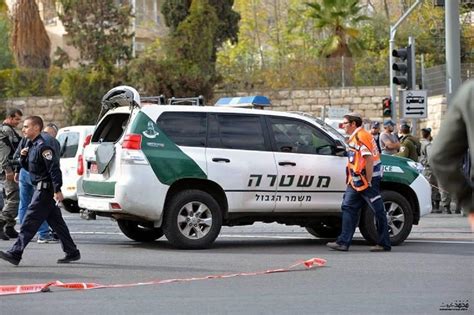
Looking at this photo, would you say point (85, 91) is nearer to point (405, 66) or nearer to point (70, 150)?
point (405, 66)

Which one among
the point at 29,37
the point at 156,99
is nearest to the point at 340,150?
the point at 156,99

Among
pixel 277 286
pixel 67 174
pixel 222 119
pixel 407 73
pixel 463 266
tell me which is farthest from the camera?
pixel 407 73

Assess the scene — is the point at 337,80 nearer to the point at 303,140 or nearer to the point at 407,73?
the point at 407,73

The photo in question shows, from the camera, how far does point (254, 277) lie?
1066 cm

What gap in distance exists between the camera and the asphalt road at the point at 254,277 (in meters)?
8.76

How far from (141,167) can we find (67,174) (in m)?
6.86

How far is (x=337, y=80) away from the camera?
40688 millimetres

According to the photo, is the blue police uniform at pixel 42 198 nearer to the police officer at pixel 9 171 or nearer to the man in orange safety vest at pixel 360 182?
the police officer at pixel 9 171

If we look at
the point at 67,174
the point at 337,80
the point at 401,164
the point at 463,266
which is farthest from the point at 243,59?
the point at 463,266

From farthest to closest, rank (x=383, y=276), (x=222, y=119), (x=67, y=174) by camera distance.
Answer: (x=67, y=174) < (x=222, y=119) < (x=383, y=276)

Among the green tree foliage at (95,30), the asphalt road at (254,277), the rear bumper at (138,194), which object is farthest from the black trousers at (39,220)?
the green tree foliage at (95,30)

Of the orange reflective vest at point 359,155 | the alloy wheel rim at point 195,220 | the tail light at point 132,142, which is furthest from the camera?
the alloy wheel rim at point 195,220

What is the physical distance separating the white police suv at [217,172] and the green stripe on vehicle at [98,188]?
15 mm

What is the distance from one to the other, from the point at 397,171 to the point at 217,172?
2.48m
